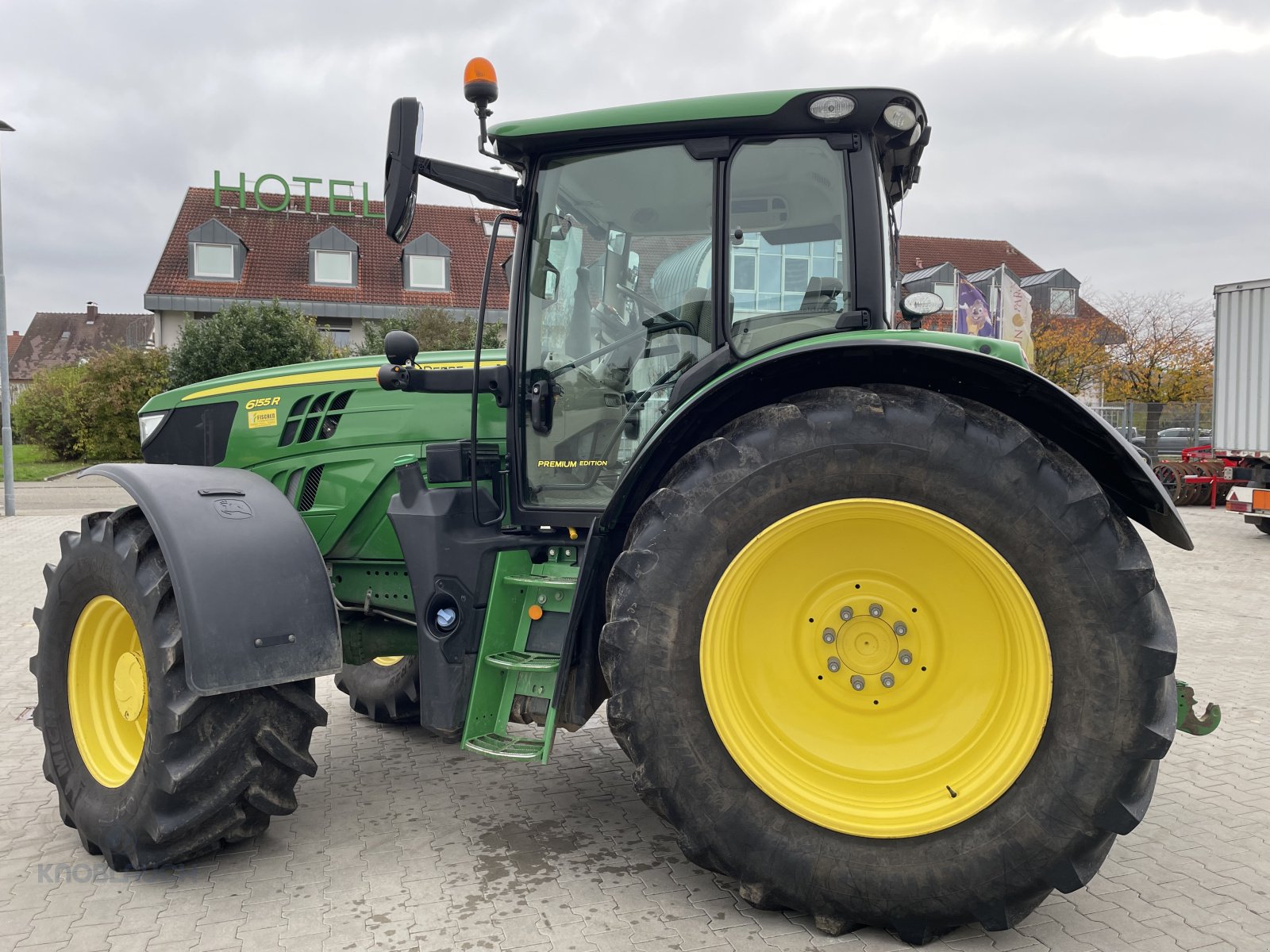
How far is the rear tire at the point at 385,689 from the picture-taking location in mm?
4922

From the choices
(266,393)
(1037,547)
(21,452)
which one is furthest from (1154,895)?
(21,452)

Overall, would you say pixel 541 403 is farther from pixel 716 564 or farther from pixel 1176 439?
pixel 1176 439

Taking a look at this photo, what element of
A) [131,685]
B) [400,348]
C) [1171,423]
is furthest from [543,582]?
[1171,423]

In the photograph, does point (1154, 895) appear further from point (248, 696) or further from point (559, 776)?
point (248, 696)

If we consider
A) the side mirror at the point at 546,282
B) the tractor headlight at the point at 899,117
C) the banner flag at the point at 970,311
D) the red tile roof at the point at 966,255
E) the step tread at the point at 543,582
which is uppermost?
the red tile roof at the point at 966,255

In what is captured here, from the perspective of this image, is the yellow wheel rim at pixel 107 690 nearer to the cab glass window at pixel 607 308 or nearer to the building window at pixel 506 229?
the cab glass window at pixel 607 308

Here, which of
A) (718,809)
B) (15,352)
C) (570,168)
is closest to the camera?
(718,809)

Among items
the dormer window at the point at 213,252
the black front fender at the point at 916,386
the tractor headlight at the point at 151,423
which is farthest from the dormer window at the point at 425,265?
the black front fender at the point at 916,386

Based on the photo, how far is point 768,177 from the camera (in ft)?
10.7

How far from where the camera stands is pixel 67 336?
6134 centimetres

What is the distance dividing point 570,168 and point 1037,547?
198cm

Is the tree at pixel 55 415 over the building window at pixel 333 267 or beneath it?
beneath

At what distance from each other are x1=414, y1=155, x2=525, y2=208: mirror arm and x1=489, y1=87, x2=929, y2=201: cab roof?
4.0 inches

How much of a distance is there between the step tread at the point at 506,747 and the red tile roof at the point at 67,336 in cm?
6228
